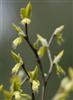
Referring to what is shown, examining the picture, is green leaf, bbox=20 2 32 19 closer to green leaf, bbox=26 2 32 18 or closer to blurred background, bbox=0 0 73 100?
green leaf, bbox=26 2 32 18

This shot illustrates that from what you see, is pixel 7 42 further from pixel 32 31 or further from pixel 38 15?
pixel 38 15

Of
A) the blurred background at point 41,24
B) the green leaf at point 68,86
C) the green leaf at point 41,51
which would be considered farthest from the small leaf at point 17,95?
the blurred background at point 41,24

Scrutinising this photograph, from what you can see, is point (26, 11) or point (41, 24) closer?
point (26, 11)

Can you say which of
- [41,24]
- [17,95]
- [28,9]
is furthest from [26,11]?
[41,24]

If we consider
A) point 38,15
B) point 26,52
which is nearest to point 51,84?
point 26,52

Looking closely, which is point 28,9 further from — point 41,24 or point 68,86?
point 41,24

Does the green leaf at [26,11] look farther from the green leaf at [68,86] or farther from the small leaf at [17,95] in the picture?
the green leaf at [68,86]

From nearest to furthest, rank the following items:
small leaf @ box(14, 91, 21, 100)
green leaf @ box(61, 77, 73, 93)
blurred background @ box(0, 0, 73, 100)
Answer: green leaf @ box(61, 77, 73, 93)
small leaf @ box(14, 91, 21, 100)
blurred background @ box(0, 0, 73, 100)

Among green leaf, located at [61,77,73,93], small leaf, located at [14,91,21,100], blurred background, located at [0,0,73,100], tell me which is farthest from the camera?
blurred background, located at [0,0,73,100]

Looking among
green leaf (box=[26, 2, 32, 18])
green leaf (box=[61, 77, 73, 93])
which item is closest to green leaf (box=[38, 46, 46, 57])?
green leaf (box=[26, 2, 32, 18])
